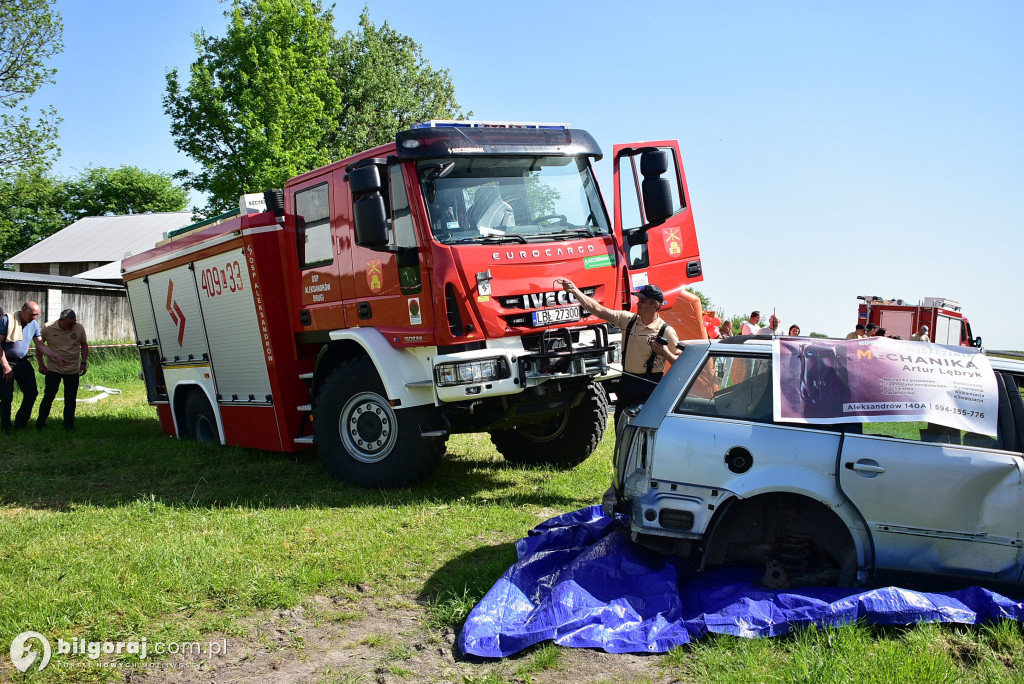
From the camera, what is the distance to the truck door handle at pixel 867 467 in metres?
4.15

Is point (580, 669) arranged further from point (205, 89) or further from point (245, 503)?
point (205, 89)

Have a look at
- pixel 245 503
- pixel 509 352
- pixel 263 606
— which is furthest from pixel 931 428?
pixel 245 503

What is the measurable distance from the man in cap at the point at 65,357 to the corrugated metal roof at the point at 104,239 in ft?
122

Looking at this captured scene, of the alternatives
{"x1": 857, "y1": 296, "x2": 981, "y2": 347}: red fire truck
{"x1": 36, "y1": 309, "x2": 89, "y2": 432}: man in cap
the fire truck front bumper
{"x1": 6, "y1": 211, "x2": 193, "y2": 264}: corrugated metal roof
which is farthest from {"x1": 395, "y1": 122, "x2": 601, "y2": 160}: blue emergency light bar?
{"x1": 6, "y1": 211, "x2": 193, "y2": 264}: corrugated metal roof

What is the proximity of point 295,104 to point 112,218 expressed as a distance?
2896 centimetres

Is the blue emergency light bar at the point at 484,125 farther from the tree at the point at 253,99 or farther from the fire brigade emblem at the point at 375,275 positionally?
the tree at the point at 253,99

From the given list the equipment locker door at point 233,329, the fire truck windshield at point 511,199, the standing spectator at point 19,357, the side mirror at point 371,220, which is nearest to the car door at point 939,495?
the fire truck windshield at point 511,199

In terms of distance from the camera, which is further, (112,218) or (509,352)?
(112,218)

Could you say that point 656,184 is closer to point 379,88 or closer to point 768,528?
point 768,528

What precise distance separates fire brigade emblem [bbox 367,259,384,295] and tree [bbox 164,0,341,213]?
2164 centimetres

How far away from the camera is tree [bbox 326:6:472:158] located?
120 feet

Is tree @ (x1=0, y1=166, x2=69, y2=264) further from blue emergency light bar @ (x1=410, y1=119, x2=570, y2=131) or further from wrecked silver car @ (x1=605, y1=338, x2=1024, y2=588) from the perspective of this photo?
wrecked silver car @ (x1=605, y1=338, x2=1024, y2=588)

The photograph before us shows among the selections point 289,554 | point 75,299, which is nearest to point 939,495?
point 289,554

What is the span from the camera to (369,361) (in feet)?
24.0
